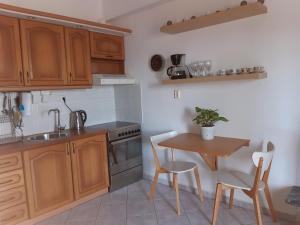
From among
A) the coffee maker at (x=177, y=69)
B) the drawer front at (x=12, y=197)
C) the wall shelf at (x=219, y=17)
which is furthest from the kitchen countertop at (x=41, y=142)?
the wall shelf at (x=219, y=17)

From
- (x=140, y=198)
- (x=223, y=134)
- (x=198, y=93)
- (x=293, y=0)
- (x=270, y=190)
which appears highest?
(x=293, y=0)

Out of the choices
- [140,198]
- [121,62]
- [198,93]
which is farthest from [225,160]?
[121,62]

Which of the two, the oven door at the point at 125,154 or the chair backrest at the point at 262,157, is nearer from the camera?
the chair backrest at the point at 262,157

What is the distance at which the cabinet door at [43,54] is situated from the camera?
2.56 metres

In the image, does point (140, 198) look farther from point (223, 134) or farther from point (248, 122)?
point (248, 122)

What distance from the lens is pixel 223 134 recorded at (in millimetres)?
2666

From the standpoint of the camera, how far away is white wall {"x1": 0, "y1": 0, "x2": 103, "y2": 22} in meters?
2.96

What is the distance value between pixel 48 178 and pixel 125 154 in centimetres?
102

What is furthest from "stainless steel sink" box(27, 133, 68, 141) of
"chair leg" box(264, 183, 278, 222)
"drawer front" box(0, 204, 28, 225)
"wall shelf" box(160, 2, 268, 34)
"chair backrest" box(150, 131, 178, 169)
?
"chair leg" box(264, 183, 278, 222)

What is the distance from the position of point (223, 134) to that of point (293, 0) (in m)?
1.37

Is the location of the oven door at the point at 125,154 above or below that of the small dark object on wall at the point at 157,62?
below

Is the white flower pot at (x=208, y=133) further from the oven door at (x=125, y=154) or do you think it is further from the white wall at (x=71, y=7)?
the white wall at (x=71, y=7)

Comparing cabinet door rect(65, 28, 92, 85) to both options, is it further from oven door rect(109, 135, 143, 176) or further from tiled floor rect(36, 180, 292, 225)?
tiled floor rect(36, 180, 292, 225)

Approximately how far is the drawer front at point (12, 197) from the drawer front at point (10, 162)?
0.69 feet
